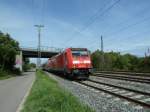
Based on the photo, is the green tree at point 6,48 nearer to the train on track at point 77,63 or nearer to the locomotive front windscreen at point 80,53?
the train on track at point 77,63

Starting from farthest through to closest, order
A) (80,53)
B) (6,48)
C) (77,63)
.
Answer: (6,48) < (80,53) < (77,63)

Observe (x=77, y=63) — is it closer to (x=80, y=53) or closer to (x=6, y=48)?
(x=80, y=53)

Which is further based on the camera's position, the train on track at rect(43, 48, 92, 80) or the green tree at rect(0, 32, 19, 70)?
the green tree at rect(0, 32, 19, 70)

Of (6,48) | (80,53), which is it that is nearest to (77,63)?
(80,53)

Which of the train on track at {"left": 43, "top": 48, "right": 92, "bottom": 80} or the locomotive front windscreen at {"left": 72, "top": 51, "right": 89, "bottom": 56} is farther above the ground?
the locomotive front windscreen at {"left": 72, "top": 51, "right": 89, "bottom": 56}

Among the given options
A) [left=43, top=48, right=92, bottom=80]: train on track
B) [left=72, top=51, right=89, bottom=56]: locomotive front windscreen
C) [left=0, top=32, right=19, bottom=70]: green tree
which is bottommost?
[left=43, top=48, right=92, bottom=80]: train on track

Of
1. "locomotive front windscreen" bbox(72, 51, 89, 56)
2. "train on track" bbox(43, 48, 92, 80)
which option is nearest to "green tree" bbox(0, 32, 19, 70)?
"train on track" bbox(43, 48, 92, 80)

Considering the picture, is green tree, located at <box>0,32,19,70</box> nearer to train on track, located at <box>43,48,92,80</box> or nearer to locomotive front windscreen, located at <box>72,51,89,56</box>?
train on track, located at <box>43,48,92,80</box>

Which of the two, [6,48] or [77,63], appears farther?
[6,48]

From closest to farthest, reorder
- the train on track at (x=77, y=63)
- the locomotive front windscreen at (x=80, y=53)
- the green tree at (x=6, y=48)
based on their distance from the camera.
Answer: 1. the train on track at (x=77, y=63)
2. the locomotive front windscreen at (x=80, y=53)
3. the green tree at (x=6, y=48)

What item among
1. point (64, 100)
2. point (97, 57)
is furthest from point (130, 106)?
point (97, 57)

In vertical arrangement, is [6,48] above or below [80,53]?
above

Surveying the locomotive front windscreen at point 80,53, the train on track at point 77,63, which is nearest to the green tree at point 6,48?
the train on track at point 77,63

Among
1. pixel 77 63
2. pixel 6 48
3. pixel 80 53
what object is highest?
pixel 6 48
